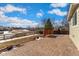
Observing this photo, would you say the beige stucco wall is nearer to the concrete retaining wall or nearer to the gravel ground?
the gravel ground

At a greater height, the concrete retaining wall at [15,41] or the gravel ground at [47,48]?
the concrete retaining wall at [15,41]

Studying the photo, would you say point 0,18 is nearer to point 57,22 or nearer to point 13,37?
point 13,37

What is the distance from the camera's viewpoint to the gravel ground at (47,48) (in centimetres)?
280

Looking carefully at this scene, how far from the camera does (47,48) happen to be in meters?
2.83

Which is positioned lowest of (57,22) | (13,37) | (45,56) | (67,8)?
(45,56)

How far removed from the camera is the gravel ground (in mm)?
2799

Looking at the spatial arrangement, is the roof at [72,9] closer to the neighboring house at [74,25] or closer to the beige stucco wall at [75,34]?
the neighboring house at [74,25]

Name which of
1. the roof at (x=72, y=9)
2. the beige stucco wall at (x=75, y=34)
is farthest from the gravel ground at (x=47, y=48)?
the roof at (x=72, y=9)

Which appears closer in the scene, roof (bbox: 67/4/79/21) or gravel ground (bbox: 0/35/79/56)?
roof (bbox: 67/4/79/21)

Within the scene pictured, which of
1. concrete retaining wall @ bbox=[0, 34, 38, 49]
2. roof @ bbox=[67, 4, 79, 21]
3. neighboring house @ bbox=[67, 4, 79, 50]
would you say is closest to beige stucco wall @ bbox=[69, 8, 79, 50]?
neighboring house @ bbox=[67, 4, 79, 50]

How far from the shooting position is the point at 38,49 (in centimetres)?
284

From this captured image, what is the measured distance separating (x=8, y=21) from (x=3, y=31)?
16 cm

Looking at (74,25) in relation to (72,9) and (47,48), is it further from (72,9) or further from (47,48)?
(47,48)

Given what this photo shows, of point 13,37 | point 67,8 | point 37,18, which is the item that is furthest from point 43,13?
point 13,37
